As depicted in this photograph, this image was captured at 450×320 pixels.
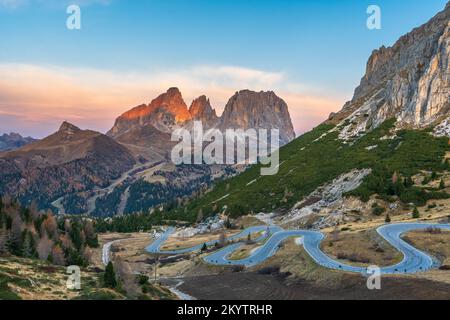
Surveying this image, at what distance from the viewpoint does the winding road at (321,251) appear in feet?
223

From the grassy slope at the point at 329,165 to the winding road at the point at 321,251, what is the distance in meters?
31.4

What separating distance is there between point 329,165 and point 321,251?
87.6m

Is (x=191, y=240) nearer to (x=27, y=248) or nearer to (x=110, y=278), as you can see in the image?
(x=27, y=248)

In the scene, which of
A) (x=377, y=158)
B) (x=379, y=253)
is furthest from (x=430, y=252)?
(x=377, y=158)

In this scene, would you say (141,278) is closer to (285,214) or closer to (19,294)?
(19,294)

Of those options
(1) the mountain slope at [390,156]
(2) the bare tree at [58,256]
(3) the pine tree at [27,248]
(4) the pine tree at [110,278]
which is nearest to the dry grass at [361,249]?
(1) the mountain slope at [390,156]

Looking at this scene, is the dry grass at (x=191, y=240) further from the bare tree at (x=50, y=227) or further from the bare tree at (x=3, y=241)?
the bare tree at (x=3, y=241)

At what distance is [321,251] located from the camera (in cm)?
8512

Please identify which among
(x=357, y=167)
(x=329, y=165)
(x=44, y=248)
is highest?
(x=329, y=165)

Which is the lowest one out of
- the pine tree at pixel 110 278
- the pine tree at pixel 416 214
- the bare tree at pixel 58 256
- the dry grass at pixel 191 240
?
the dry grass at pixel 191 240

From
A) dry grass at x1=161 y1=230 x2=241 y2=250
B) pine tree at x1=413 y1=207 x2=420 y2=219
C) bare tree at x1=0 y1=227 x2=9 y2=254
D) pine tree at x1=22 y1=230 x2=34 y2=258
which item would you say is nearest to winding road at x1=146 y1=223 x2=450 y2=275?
dry grass at x1=161 y1=230 x2=241 y2=250

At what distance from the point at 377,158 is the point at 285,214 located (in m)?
38.9

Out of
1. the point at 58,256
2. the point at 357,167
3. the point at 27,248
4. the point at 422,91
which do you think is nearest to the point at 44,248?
the point at 27,248

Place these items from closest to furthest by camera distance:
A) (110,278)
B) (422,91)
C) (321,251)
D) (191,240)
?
(110,278) < (321,251) < (191,240) < (422,91)
